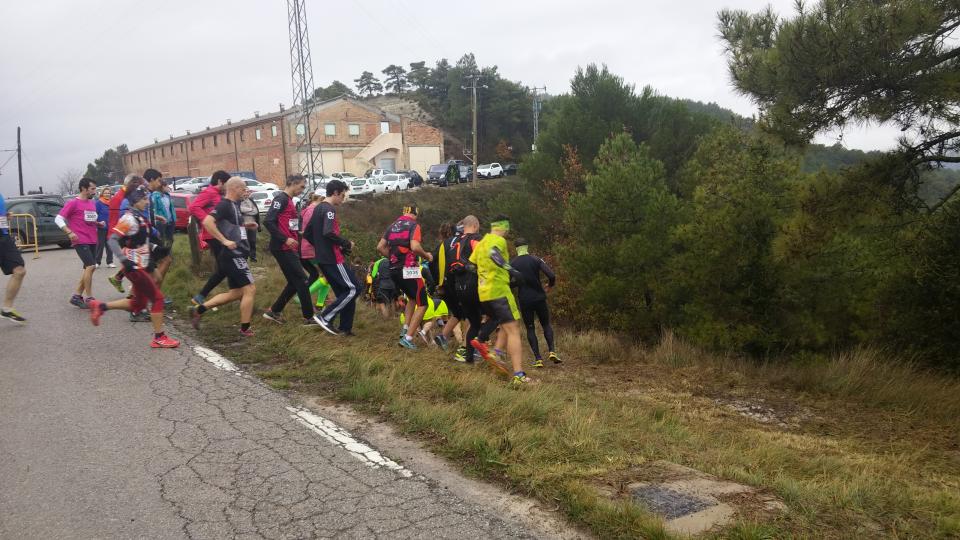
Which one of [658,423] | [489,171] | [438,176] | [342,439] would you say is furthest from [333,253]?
[489,171]

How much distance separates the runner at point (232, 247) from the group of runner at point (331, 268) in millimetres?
11

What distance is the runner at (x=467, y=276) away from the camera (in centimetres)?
775

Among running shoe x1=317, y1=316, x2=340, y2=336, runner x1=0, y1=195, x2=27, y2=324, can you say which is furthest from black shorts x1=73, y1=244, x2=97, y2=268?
running shoe x1=317, y1=316, x2=340, y2=336

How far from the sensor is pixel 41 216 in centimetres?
1942

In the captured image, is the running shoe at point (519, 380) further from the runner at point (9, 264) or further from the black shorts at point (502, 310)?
the runner at point (9, 264)

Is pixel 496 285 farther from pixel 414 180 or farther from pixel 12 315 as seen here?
pixel 414 180

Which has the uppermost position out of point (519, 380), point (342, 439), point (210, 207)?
point (210, 207)

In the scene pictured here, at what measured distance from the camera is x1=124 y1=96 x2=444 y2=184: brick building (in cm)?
5762

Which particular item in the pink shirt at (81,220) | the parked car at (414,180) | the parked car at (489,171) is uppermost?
the parked car at (489,171)

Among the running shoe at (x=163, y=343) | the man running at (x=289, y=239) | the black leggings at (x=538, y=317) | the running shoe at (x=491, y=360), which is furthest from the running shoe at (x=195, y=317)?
the black leggings at (x=538, y=317)

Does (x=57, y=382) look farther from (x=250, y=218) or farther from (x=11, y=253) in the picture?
(x=250, y=218)

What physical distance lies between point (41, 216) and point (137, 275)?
48.0ft

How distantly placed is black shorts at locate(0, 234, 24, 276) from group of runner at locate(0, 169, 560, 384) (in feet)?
0.03

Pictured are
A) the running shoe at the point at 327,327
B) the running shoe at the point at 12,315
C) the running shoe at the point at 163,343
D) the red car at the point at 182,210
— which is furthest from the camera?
the red car at the point at 182,210
